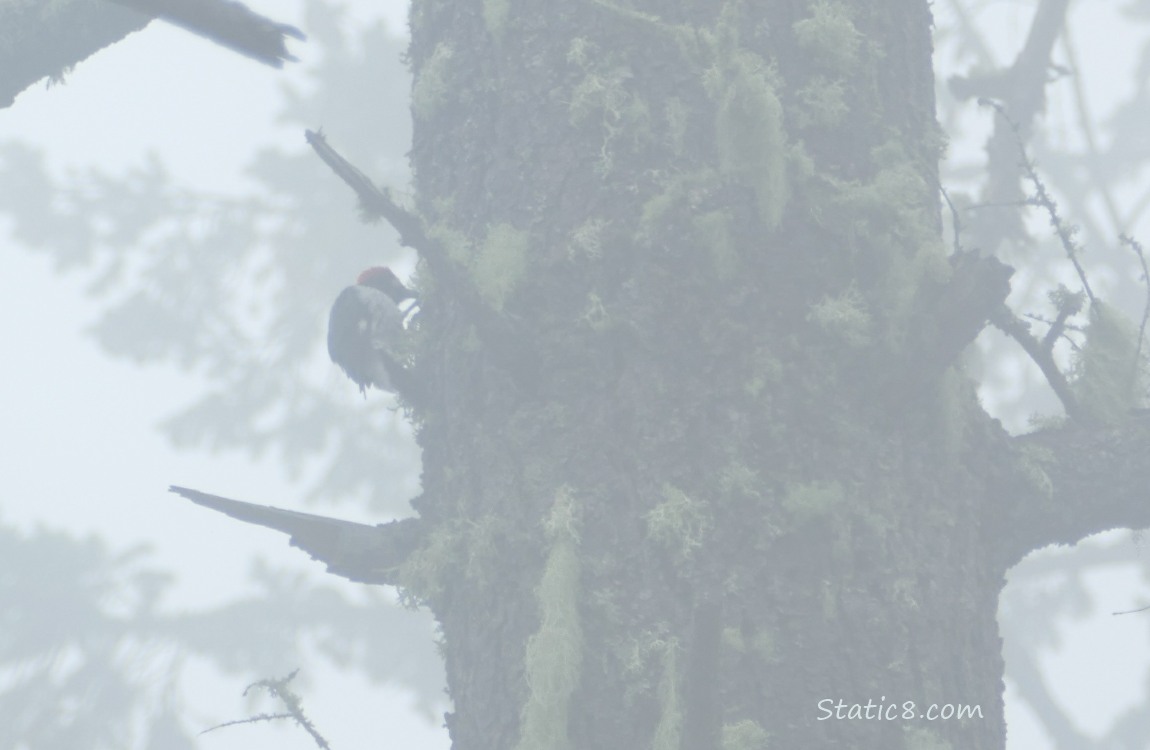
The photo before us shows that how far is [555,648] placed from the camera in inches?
76.1

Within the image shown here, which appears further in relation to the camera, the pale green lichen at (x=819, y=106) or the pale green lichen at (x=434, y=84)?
the pale green lichen at (x=434, y=84)

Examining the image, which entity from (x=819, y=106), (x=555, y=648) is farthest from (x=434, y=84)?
(x=555, y=648)

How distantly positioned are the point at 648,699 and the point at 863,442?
23.3 inches

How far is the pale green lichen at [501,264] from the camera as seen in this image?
221 cm

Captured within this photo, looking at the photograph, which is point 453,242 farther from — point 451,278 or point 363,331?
point 363,331

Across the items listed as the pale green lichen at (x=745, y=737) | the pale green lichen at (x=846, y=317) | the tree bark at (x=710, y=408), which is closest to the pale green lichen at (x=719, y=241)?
the tree bark at (x=710, y=408)

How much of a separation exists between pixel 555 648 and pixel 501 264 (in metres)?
0.72

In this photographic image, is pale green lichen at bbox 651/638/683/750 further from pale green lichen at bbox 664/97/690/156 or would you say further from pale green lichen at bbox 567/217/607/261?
pale green lichen at bbox 664/97/690/156

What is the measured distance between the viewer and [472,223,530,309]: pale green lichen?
2.21 m

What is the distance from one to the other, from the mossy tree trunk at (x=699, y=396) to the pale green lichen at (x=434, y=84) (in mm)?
29

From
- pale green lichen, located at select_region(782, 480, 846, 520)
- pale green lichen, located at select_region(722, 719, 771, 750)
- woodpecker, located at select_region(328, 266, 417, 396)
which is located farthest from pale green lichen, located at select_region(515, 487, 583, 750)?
woodpecker, located at select_region(328, 266, 417, 396)

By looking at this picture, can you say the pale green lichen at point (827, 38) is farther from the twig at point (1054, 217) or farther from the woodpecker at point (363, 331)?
the woodpecker at point (363, 331)

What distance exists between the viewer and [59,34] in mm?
2947

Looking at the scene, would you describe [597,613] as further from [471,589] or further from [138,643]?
[138,643]
